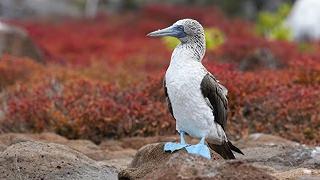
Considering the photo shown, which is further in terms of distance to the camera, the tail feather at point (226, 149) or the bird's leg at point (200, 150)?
the tail feather at point (226, 149)

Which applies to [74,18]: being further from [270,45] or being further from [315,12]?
[270,45]

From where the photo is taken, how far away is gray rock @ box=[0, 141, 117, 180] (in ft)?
18.5

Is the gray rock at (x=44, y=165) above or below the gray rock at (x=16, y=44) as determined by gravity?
above

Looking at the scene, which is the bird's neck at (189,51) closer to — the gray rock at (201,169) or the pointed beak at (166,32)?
the pointed beak at (166,32)

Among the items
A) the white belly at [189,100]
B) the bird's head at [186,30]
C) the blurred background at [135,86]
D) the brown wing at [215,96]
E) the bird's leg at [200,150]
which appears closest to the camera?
the bird's leg at [200,150]

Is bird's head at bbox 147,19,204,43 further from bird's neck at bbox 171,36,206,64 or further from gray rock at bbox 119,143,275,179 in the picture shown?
gray rock at bbox 119,143,275,179

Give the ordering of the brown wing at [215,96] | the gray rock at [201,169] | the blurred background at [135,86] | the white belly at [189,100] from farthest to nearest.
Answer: the blurred background at [135,86]
the brown wing at [215,96]
the white belly at [189,100]
the gray rock at [201,169]

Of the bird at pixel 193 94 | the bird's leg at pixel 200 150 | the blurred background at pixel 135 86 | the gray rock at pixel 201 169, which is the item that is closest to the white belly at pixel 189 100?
the bird at pixel 193 94

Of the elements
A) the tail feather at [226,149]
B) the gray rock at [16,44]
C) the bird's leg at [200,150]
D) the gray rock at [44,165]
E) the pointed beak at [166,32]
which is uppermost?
the pointed beak at [166,32]

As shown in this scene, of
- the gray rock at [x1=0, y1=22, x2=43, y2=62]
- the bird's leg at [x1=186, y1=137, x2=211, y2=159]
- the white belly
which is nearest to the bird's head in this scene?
the white belly

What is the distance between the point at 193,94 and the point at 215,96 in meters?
0.27

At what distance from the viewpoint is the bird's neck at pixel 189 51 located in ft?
17.8

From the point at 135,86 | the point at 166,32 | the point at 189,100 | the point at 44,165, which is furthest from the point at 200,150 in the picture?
the point at 135,86

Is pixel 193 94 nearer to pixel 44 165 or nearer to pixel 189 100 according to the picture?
pixel 189 100
